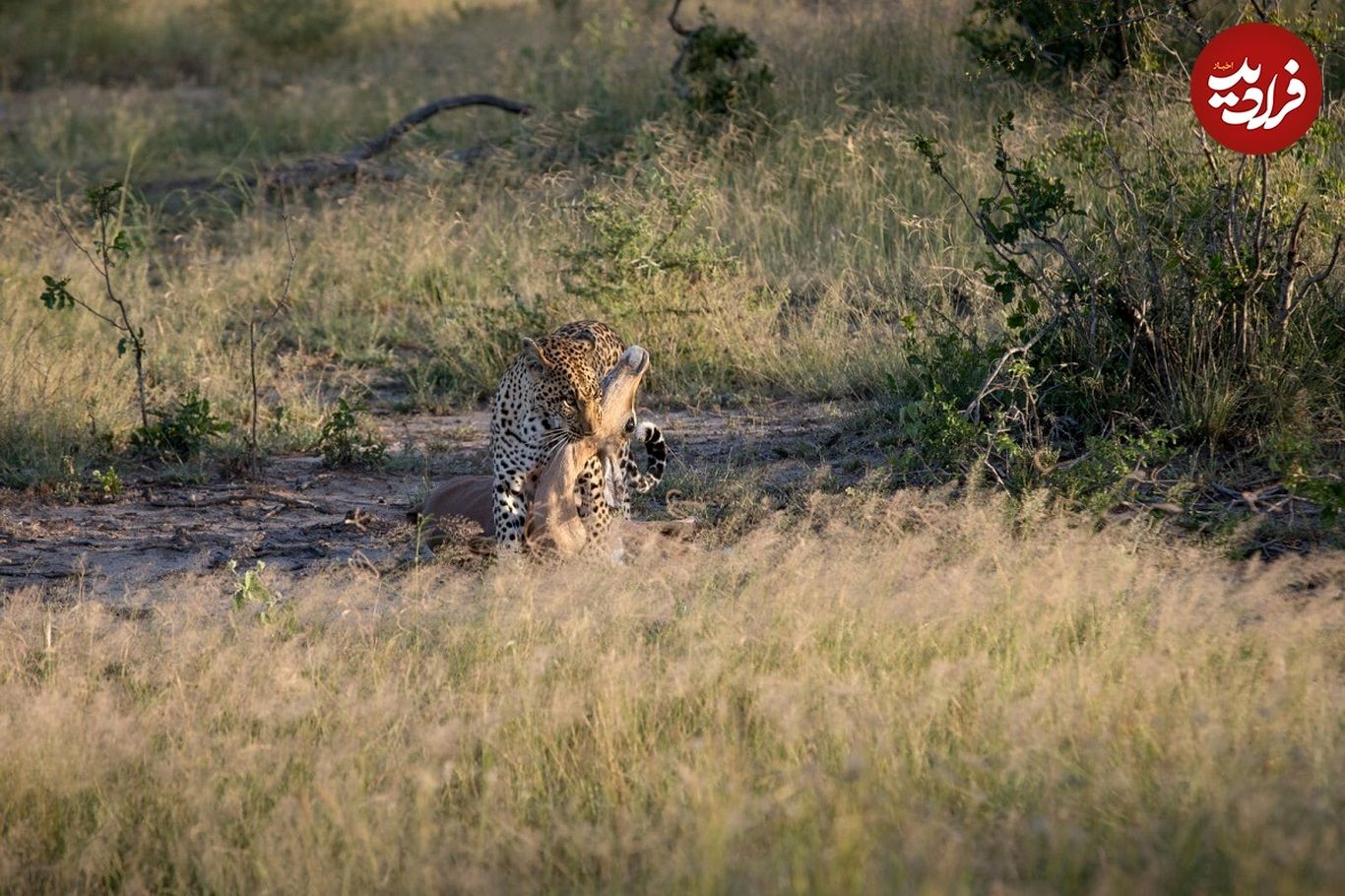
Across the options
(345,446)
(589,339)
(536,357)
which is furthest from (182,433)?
(536,357)

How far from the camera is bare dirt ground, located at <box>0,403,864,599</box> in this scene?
230 inches

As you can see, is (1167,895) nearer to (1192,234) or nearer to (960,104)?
(1192,234)

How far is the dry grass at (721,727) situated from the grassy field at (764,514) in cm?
2

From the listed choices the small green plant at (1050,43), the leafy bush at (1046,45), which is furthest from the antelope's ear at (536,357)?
the leafy bush at (1046,45)

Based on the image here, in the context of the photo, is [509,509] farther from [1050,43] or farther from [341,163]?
[341,163]

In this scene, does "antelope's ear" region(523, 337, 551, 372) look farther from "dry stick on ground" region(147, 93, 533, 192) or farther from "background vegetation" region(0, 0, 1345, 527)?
"dry stick on ground" region(147, 93, 533, 192)

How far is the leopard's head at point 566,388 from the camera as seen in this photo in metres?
5.57

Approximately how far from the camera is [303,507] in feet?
21.6

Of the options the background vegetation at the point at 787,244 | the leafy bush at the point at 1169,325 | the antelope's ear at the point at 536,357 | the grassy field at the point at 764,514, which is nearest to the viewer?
the grassy field at the point at 764,514

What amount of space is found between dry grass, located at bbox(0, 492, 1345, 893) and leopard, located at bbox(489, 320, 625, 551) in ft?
2.04

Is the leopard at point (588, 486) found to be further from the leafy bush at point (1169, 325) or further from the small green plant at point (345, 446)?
the small green plant at point (345, 446)

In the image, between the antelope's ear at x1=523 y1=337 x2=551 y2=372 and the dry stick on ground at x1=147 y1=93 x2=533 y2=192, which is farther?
the dry stick on ground at x1=147 y1=93 x2=533 y2=192

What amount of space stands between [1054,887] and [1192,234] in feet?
13.6

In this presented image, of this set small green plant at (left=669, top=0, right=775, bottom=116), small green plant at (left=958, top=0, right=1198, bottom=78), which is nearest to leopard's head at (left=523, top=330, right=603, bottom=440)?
small green plant at (left=958, top=0, right=1198, bottom=78)
